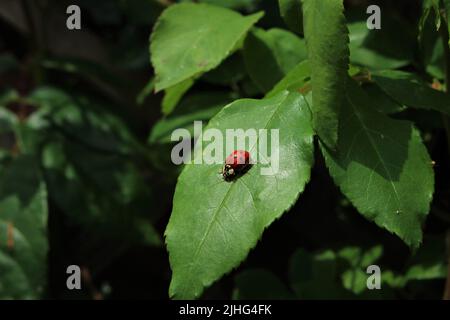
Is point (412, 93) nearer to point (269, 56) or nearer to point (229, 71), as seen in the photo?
point (269, 56)

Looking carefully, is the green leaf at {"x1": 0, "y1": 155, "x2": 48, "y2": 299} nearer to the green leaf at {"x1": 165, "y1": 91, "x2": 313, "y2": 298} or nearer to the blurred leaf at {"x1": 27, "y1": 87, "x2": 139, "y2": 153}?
the blurred leaf at {"x1": 27, "y1": 87, "x2": 139, "y2": 153}

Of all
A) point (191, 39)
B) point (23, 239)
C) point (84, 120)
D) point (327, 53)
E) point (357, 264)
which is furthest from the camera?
point (84, 120)

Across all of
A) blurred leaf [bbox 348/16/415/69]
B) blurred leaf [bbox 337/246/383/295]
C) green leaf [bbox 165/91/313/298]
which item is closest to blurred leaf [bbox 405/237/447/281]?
blurred leaf [bbox 337/246/383/295]

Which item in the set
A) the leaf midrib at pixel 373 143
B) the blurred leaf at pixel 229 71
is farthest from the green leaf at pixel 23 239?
the leaf midrib at pixel 373 143

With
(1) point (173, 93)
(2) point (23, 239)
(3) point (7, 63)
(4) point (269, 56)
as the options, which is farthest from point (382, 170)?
(3) point (7, 63)

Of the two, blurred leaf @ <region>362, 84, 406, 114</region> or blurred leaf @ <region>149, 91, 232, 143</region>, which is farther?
blurred leaf @ <region>149, 91, 232, 143</region>

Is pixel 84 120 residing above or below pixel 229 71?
below
